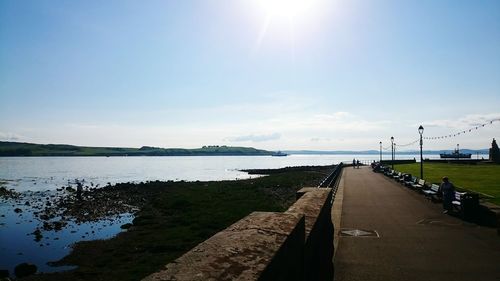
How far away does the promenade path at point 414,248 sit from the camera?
909 centimetres

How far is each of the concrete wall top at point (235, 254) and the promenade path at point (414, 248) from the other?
5.05m

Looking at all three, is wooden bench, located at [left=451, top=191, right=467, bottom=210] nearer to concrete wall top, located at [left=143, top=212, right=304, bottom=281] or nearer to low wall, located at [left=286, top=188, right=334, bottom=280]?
low wall, located at [left=286, top=188, right=334, bottom=280]

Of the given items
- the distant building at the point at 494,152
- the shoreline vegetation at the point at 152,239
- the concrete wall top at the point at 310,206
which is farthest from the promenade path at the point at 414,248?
the distant building at the point at 494,152

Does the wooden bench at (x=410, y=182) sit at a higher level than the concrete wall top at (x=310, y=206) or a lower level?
lower

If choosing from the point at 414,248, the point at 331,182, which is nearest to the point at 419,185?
the point at 331,182

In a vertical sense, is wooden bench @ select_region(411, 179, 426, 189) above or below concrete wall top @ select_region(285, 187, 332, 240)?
below

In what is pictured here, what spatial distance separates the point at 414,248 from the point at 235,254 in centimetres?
967

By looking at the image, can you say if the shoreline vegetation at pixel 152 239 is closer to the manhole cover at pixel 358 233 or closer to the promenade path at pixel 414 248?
the manhole cover at pixel 358 233

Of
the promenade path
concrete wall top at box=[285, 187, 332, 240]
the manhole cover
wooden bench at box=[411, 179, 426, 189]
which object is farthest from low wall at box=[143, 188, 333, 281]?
wooden bench at box=[411, 179, 426, 189]

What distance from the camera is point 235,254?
333 centimetres

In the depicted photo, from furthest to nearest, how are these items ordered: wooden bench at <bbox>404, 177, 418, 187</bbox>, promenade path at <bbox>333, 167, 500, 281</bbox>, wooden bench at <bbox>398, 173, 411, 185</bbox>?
wooden bench at <bbox>398, 173, 411, 185</bbox>
wooden bench at <bbox>404, 177, 418, 187</bbox>
promenade path at <bbox>333, 167, 500, 281</bbox>

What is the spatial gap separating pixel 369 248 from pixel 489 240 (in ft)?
13.3

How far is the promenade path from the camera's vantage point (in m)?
9.09

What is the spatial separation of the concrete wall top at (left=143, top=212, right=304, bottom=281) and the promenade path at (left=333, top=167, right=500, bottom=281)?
5054 mm
